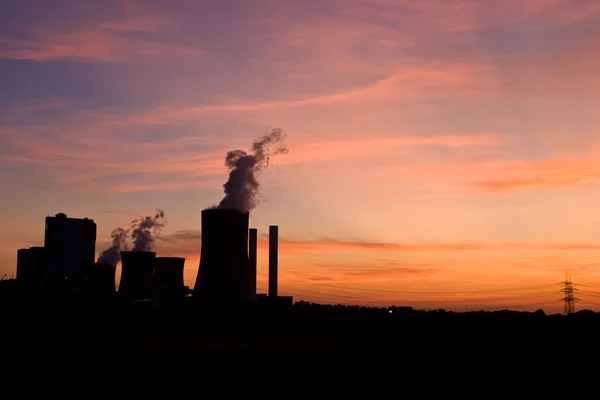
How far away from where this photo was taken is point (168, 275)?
229ft

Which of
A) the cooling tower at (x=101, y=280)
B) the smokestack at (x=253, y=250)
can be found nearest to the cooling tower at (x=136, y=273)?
the cooling tower at (x=101, y=280)

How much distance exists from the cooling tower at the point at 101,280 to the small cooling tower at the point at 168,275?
12.7 ft

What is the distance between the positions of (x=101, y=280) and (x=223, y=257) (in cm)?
2614

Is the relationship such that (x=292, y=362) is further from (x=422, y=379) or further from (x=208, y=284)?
(x=208, y=284)

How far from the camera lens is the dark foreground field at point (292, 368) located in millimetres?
19984

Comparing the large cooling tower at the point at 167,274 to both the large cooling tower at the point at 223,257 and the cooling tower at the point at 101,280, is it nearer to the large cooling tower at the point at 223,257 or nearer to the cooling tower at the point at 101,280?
the cooling tower at the point at 101,280

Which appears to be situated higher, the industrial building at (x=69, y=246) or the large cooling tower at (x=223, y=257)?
the industrial building at (x=69, y=246)

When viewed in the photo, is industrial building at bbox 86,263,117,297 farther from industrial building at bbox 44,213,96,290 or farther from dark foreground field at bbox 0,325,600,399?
dark foreground field at bbox 0,325,600,399

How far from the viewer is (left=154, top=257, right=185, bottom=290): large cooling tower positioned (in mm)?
69500

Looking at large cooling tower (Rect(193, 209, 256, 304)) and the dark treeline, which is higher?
large cooling tower (Rect(193, 209, 256, 304))

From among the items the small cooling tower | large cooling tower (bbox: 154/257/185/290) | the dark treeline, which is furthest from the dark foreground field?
large cooling tower (bbox: 154/257/185/290)

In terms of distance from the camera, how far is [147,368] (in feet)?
79.4

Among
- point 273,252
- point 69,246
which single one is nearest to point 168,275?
point 273,252

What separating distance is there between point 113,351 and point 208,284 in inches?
703
